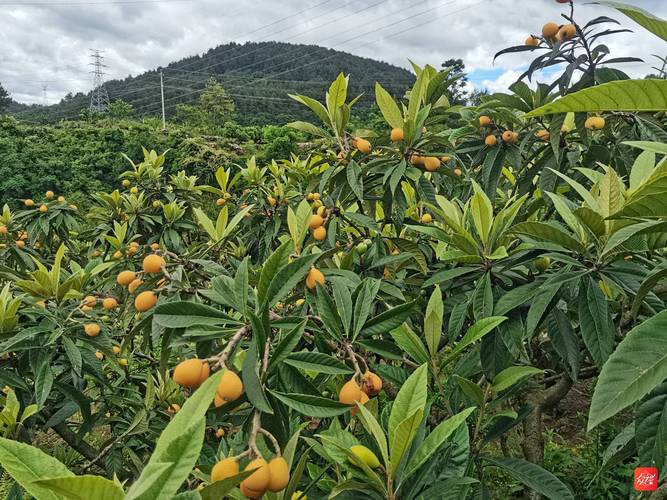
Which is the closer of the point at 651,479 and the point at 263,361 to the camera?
the point at 263,361

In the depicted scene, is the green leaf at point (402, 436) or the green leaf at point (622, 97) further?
the green leaf at point (402, 436)

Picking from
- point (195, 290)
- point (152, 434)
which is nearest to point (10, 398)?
point (152, 434)

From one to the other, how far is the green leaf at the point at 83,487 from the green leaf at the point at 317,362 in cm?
46

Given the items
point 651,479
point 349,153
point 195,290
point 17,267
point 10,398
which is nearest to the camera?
point 651,479

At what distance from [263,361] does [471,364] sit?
71 cm

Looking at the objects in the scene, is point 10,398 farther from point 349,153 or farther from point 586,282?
point 586,282

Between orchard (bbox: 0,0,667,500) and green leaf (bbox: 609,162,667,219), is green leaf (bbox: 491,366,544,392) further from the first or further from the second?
green leaf (bbox: 609,162,667,219)

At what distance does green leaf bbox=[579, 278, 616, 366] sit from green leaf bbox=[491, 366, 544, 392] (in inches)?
5.5

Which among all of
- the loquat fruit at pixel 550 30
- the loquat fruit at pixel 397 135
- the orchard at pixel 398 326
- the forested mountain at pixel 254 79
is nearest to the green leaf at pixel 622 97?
the orchard at pixel 398 326

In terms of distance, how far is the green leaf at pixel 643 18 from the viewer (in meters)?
0.48

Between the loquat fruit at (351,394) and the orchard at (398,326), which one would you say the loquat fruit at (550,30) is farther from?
the loquat fruit at (351,394)

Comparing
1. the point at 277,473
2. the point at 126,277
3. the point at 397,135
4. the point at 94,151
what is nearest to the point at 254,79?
the point at 94,151

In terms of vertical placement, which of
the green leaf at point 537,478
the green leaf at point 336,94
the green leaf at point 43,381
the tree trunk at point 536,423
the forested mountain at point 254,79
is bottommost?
the tree trunk at point 536,423

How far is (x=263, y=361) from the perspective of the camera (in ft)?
2.67
